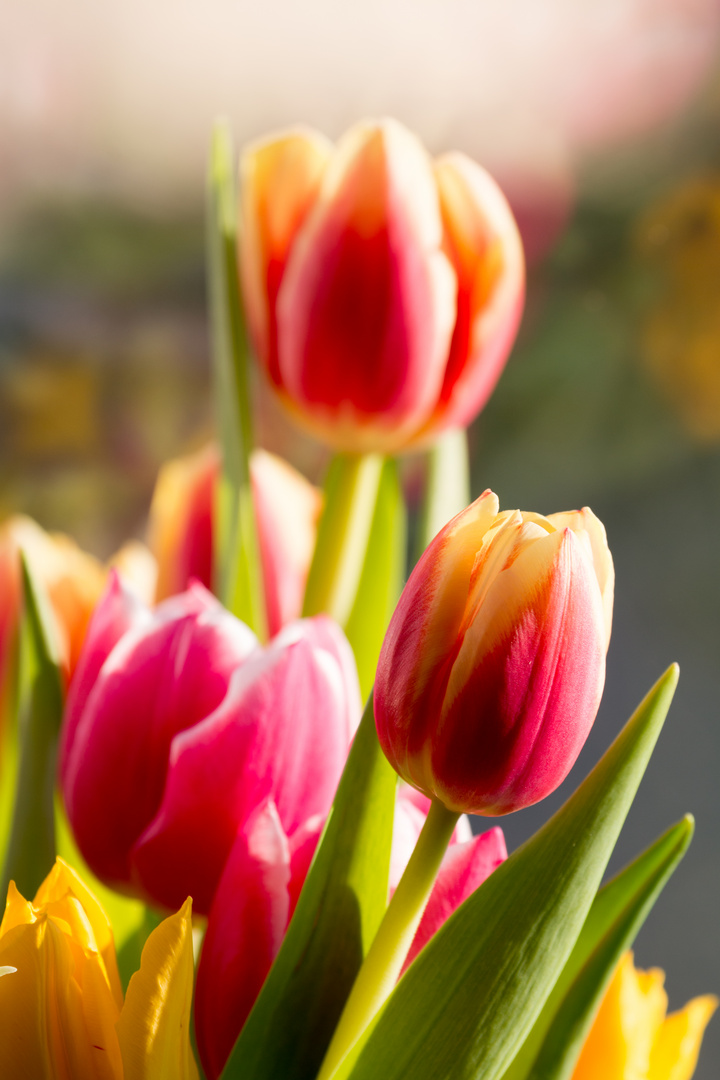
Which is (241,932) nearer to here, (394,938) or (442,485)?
(394,938)

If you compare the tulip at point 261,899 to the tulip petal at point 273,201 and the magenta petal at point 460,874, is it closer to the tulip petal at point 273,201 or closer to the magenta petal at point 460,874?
the magenta petal at point 460,874

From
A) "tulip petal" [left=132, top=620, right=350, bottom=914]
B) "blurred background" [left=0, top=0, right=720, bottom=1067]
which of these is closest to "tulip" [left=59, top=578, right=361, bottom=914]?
"tulip petal" [left=132, top=620, right=350, bottom=914]

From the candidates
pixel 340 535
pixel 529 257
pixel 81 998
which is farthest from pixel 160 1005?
pixel 529 257

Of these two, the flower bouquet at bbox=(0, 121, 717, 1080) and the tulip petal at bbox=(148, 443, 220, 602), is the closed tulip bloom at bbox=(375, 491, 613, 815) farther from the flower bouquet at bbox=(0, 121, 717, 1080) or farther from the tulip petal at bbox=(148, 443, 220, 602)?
the tulip petal at bbox=(148, 443, 220, 602)

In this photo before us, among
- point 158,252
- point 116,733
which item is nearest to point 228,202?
point 116,733

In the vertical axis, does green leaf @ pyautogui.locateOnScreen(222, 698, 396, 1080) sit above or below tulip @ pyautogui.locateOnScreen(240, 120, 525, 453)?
below
